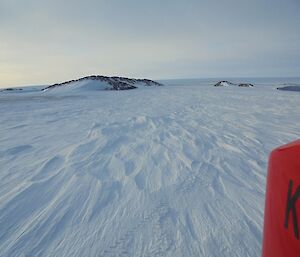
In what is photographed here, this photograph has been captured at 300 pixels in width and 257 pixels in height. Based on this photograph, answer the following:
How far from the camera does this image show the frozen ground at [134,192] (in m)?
1.99

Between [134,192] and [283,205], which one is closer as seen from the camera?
[283,205]

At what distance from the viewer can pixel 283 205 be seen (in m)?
1.19

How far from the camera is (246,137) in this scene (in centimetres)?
487

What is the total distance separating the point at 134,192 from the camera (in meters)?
2.77

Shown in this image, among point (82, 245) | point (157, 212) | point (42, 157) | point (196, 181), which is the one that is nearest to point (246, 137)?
point (196, 181)

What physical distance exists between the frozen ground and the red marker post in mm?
667

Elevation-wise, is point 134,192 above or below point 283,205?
below

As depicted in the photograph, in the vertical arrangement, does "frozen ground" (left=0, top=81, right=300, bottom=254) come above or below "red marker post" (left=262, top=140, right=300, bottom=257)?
below

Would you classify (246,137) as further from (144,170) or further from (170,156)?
(144,170)

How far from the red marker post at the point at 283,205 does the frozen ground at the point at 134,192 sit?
26.3 inches

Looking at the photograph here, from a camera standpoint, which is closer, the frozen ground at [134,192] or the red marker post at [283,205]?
the red marker post at [283,205]

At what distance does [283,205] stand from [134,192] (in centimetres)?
178

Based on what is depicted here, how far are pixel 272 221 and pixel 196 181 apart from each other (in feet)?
5.65

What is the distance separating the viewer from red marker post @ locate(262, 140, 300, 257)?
1089 millimetres
